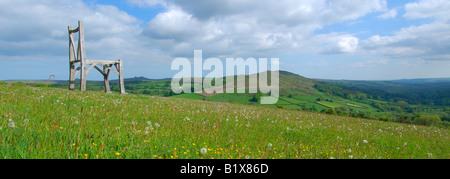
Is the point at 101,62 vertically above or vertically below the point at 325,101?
above

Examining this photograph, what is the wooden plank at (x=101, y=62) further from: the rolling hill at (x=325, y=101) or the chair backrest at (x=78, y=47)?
the rolling hill at (x=325, y=101)

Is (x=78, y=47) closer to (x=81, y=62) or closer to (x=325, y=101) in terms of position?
(x=81, y=62)

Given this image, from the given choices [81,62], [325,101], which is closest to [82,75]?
[81,62]

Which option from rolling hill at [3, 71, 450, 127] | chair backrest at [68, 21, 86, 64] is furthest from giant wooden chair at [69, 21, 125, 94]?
rolling hill at [3, 71, 450, 127]

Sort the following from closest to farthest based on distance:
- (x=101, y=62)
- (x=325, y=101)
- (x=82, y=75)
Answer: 1. (x=82, y=75)
2. (x=101, y=62)
3. (x=325, y=101)

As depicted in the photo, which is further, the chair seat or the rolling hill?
the rolling hill

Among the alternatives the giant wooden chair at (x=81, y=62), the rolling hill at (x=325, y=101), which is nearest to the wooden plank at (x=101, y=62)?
the giant wooden chair at (x=81, y=62)

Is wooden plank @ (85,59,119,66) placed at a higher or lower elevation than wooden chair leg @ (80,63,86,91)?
higher

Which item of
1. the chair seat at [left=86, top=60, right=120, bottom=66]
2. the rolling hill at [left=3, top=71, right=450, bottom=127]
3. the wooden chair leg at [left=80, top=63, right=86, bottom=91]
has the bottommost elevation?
the rolling hill at [left=3, top=71, right=450, bottom=127]

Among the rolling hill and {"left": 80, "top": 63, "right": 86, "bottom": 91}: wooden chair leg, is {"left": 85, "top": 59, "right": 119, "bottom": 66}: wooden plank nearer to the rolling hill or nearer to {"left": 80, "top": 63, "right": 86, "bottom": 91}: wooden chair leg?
{"left": 80, "top": 63, "right": 86, "bottom": 91}: wooden chair leg

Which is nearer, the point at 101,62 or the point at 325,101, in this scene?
the point at 101,62

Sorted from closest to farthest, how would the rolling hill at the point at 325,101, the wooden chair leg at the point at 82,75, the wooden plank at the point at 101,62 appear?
the wooden chair leg at the point at 82,75
the wooden plank at the point at 101,62
the rolling hill at the point at 325,101
